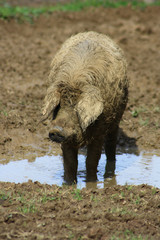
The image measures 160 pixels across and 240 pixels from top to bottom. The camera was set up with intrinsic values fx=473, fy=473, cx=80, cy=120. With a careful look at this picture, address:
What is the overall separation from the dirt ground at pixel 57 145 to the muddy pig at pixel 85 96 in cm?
76

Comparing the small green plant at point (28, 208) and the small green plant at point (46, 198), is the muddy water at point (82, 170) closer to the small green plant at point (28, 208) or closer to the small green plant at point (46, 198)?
the small green plant at point (46, 198)

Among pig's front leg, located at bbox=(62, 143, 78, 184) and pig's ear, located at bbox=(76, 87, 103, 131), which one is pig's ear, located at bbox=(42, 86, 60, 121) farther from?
pig's front leg, located at bbox=(62, 143, 78, 184)

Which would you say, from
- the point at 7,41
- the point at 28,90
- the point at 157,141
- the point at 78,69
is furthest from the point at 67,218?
the point at 7,41

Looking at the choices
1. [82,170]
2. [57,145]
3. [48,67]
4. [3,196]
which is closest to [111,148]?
[82,170]

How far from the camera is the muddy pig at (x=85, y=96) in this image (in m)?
5.92

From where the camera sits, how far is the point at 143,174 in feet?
24.4

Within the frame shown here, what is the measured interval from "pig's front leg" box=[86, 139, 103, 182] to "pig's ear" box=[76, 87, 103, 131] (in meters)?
0.77

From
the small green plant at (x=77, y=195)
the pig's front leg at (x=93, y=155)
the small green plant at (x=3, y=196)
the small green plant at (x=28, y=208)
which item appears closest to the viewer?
the small green plant at (x=28, y=208)

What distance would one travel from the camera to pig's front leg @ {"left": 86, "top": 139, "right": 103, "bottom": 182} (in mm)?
6695

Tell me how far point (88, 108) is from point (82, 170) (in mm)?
2000

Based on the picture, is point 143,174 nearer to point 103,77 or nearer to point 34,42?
point 103,77

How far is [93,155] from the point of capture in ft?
22.2

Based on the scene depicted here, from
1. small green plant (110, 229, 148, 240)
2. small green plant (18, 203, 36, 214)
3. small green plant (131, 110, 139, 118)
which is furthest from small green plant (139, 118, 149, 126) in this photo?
small green plant (110, 229, 148, 240)


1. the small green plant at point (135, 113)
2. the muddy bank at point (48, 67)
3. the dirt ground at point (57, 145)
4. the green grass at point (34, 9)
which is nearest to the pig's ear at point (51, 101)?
the dirt ground at point (57, 145)
